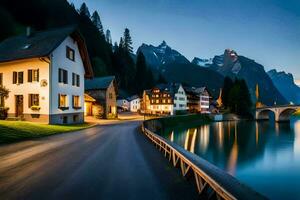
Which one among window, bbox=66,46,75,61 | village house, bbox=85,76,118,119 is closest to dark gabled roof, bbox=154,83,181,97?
village house, bbox=85,76,118,119

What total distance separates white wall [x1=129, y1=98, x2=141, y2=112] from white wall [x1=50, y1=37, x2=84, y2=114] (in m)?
61.0

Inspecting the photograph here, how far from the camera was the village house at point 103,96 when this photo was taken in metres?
50.2

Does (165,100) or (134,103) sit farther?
(134,103)

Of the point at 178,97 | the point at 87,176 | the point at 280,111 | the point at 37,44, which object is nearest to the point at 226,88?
the point at 280,111

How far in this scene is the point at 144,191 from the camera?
23.3ft

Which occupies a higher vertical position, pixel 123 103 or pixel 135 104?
pixel 123 103

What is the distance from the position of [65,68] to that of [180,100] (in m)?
67.4

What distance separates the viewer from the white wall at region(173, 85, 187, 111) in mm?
90594

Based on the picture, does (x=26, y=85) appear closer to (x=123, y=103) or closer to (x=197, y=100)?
(x=123, y=103)

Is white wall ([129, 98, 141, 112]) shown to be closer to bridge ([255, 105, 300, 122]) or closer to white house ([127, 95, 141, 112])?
white house ([127, 95, 141, 112])

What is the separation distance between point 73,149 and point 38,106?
17.1 meters

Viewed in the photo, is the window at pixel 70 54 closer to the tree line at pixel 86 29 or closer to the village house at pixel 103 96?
the village house at pixel 103 96

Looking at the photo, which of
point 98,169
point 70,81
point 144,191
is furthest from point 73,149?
point 70,81

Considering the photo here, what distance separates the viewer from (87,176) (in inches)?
332
